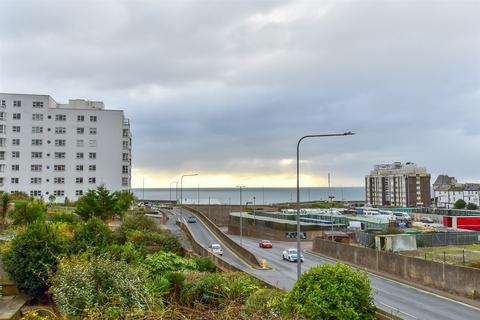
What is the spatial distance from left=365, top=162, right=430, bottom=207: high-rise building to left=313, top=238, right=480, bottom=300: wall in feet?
442

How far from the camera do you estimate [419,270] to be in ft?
113

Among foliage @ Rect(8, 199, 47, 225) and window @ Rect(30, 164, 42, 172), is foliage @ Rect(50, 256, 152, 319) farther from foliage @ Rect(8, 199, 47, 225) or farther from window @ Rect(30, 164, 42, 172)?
window @ Rect(30, 164, 42, 172)

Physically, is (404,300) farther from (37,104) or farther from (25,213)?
(37,104)

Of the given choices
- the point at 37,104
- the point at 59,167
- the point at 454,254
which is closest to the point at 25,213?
the point at 454,254

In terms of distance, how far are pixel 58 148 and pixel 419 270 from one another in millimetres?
70005

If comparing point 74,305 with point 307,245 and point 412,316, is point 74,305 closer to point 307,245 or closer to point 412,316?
point 412,316

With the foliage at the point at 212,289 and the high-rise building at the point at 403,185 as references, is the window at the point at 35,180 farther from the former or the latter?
the high-rise building at the point at 403,185

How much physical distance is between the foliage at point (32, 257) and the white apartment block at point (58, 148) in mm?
64593

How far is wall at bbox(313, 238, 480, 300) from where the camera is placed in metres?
29.2

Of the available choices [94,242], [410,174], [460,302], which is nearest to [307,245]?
[460,302]

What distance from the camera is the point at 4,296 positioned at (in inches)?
822

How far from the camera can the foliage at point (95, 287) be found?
1302 cm

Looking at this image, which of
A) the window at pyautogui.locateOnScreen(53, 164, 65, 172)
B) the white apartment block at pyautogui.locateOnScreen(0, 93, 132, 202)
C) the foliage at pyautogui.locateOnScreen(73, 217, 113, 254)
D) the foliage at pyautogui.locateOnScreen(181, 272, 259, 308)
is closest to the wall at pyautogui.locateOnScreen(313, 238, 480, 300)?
the foliage at pyautogui.locateOnScreen(181, 272, 259, 308)

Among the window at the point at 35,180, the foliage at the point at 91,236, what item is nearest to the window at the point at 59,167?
the window at the point at 35,180
